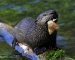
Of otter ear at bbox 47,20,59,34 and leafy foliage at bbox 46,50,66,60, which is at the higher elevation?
otter ear at bbox 47,20,59,34

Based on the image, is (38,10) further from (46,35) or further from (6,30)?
(46,35)

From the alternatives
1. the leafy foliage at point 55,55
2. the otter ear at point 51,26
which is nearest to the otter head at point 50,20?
the otter ear at point 51,26

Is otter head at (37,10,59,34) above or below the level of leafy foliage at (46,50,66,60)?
above

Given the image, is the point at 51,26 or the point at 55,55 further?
the point at 51,26

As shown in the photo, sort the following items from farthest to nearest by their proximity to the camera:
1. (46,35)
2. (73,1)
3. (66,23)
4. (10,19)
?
1. (73,1)
2. (10,19)
3. (66,23)
4. (46,35)

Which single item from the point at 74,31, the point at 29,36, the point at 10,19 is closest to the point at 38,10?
the point at 10,19

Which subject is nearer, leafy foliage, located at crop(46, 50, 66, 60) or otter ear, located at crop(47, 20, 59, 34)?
leafy foliage, located at crop(46, 50, 66, 60)

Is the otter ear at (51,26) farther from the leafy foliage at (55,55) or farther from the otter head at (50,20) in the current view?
the leafy foliage at (55,55)

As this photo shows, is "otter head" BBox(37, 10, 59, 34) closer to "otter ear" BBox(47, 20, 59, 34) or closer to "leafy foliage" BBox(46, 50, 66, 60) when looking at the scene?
"otter ear" BBox(47, 20, 59, 34)

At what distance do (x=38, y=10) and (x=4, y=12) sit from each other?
81 centimetres

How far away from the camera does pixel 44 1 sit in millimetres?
8023

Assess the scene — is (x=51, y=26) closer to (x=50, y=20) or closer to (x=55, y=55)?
(x=50, y=20)

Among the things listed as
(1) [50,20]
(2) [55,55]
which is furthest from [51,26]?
(2) [55,55]

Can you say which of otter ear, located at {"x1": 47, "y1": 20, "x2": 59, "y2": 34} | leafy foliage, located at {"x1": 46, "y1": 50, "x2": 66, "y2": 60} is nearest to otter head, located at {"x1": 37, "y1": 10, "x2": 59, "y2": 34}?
otter ear, located at {"x1": 47, "y1": 20, "x2": 59, "y2": 34}
